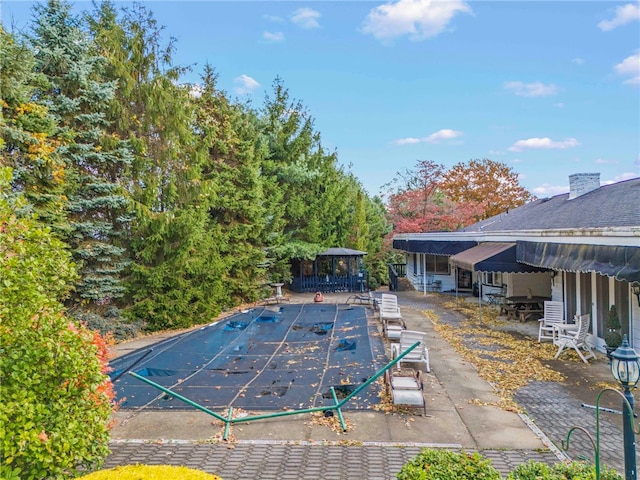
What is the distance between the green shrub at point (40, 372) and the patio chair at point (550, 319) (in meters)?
10.9

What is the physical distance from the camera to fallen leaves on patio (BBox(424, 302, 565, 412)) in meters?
7.94

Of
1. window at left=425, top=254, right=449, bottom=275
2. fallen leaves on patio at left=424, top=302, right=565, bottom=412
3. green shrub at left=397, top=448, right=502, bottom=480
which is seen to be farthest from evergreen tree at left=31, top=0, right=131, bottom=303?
window at left=425, top=254, right=449, bottom=275

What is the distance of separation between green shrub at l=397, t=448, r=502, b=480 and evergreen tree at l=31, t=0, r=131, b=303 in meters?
11.9

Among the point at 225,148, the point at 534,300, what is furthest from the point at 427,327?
the point at 225,148

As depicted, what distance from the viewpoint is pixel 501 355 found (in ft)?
32.2

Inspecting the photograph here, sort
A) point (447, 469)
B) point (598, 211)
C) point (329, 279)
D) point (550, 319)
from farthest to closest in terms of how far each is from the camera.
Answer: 1. point (329, 279)
2. point (598, 211)
3. point (550, 319)
4. point (447, 469)

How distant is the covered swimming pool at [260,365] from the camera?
7.32 m

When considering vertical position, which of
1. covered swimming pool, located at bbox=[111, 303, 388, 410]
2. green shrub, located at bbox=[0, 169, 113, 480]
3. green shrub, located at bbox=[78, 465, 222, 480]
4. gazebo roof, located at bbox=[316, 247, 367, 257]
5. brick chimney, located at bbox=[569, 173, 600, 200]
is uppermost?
brick chimney, located at bbox=[569, 173, 600, 200]

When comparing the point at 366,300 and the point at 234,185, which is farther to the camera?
the point at 234,185

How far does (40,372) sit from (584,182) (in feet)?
58.5

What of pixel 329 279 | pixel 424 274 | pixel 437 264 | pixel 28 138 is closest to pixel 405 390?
pixel 28 138

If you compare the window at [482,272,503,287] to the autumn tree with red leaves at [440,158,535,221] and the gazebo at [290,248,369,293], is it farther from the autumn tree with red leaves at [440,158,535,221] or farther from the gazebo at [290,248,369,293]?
the autumn tree with red leaves at [440,158,535,221]

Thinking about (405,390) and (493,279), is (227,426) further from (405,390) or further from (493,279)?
(493,279)

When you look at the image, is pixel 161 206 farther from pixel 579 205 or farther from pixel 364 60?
pixel 579 205
